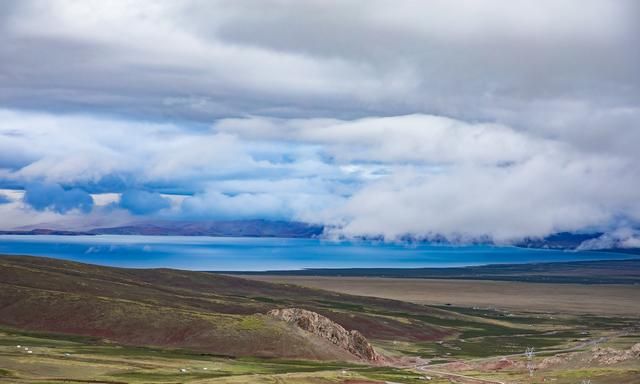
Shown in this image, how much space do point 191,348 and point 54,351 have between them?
113 ft

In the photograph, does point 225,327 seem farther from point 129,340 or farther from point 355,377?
point 355,377

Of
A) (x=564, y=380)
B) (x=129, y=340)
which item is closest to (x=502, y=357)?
(x=564, y=380)

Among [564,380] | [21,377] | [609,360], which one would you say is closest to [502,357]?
[609,360]

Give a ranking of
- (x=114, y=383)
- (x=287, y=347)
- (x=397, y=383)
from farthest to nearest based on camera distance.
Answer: (x=287, y=347), (x=397, y=383), (x=114, y=383)

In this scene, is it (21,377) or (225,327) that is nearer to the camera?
(21,377)

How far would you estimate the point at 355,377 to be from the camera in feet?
483

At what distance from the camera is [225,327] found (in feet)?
642

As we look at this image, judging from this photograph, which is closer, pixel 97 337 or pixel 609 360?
pixel 609 360

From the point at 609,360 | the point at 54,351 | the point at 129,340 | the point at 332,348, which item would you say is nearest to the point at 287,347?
the point at 332,348

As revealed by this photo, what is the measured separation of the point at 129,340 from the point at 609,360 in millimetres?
96680

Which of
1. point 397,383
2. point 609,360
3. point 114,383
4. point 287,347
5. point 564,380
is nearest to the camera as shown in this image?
point 114,383

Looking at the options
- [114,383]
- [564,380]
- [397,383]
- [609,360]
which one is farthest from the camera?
[609,360]

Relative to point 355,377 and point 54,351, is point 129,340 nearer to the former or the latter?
point 54,351

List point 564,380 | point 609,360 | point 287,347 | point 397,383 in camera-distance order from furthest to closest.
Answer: point 287,347
point 609,360
point 564,380
point 397,383
